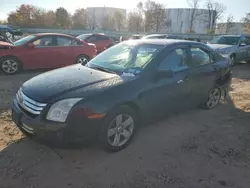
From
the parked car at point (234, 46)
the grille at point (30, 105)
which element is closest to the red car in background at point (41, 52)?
the grille at point (30, 105)

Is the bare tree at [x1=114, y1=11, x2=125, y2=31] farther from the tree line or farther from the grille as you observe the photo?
the grille

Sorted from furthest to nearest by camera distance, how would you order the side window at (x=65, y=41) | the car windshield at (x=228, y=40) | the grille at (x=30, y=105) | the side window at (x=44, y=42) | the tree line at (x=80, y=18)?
the tree line at (x=80, y=18) → the car windshield at (x=228, y=40) → the side window at (x=65, y=41) → the side window at (x=44, y=42) → the grille at (x=30, y=105)

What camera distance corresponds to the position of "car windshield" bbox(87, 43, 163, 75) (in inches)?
148

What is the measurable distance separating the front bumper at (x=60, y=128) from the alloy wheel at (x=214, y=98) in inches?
126

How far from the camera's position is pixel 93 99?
2.97m

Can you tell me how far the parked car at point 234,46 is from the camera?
11.2 meters

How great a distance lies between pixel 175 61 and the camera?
411cm

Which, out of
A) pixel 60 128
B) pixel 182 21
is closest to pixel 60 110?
pixel 60 128

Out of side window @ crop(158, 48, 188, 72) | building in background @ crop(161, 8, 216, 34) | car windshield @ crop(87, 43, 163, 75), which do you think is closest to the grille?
car windshield @ crop(87, 43, 163, 75)

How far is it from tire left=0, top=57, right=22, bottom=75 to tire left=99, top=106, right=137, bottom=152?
6089 mm

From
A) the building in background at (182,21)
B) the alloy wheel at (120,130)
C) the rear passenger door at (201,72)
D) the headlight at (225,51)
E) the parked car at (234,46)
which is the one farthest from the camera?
the building in background at (182,21)

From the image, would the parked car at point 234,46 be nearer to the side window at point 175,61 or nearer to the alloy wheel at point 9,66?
the side window at point 175,61

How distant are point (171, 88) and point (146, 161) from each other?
1.34 metres

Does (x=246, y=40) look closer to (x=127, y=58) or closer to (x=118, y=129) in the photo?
(x=127, y=58)
